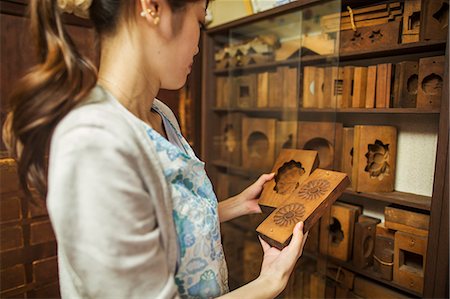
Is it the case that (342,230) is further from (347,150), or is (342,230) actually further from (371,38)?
(371,38)

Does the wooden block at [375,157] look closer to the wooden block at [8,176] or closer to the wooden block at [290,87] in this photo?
the wooden block at [290,87]

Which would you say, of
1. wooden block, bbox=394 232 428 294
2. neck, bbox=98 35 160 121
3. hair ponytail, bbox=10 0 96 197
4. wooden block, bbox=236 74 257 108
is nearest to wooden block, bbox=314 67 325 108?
wooden block, bbox=236 74 257 108

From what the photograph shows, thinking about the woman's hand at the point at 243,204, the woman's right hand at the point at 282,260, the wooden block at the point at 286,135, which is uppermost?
the wooden block at the point at 286,135

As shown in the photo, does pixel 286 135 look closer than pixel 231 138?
Yes

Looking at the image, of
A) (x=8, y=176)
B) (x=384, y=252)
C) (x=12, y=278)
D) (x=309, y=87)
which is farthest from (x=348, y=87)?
(x=12, y=278)

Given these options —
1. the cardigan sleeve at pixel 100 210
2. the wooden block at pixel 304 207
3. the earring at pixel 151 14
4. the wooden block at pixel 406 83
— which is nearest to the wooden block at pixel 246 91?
the wooden block at pixel 406 83

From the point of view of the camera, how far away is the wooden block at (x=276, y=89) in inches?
66.8

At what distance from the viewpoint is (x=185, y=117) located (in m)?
2.06

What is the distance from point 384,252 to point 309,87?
0.82m

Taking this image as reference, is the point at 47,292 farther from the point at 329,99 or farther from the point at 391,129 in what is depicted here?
the point at 391,129

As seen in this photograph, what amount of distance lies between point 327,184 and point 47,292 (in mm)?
1532

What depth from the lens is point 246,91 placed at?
1.95 meters

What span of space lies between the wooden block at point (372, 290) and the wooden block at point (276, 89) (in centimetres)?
96

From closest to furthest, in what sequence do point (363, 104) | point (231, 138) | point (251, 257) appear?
point (363, 104)
point (251, 257)
point (231, 138)
